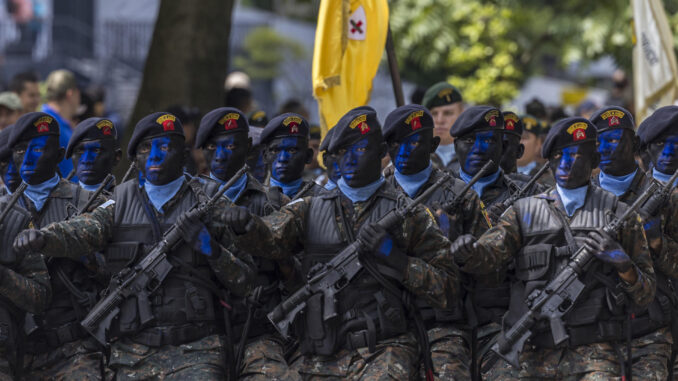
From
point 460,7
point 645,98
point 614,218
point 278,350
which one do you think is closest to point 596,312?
point 614,218

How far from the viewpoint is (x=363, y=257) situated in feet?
23.5

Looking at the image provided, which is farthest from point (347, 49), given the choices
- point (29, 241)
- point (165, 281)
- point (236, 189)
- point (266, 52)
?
point (266, 52)

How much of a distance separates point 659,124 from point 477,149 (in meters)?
1.23

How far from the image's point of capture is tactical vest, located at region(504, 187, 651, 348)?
7.13 metres

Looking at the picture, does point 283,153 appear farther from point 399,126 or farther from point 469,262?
point 469,262

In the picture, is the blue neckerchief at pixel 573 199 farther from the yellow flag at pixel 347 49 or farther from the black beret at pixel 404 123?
the yellow flag at pixel 347 49

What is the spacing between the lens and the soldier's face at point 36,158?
7891 millimetres

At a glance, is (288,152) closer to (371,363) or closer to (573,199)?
(371,363)

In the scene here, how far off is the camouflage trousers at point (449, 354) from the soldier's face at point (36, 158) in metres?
2.70

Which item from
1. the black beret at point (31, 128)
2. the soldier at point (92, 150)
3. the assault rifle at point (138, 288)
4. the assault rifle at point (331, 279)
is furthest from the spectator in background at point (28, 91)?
the assault rifle at point (331, 279)

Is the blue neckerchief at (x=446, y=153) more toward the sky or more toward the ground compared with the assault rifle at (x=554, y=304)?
more toward the sky

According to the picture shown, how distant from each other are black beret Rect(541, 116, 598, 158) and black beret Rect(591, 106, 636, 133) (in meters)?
0.58

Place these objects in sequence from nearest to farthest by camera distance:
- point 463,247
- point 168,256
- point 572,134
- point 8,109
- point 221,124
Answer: point 463,247
point 572,134
point 168,256
point 221,124
point 8,109

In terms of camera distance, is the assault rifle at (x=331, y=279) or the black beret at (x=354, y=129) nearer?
the assault rifle at (x=331, y=279)
